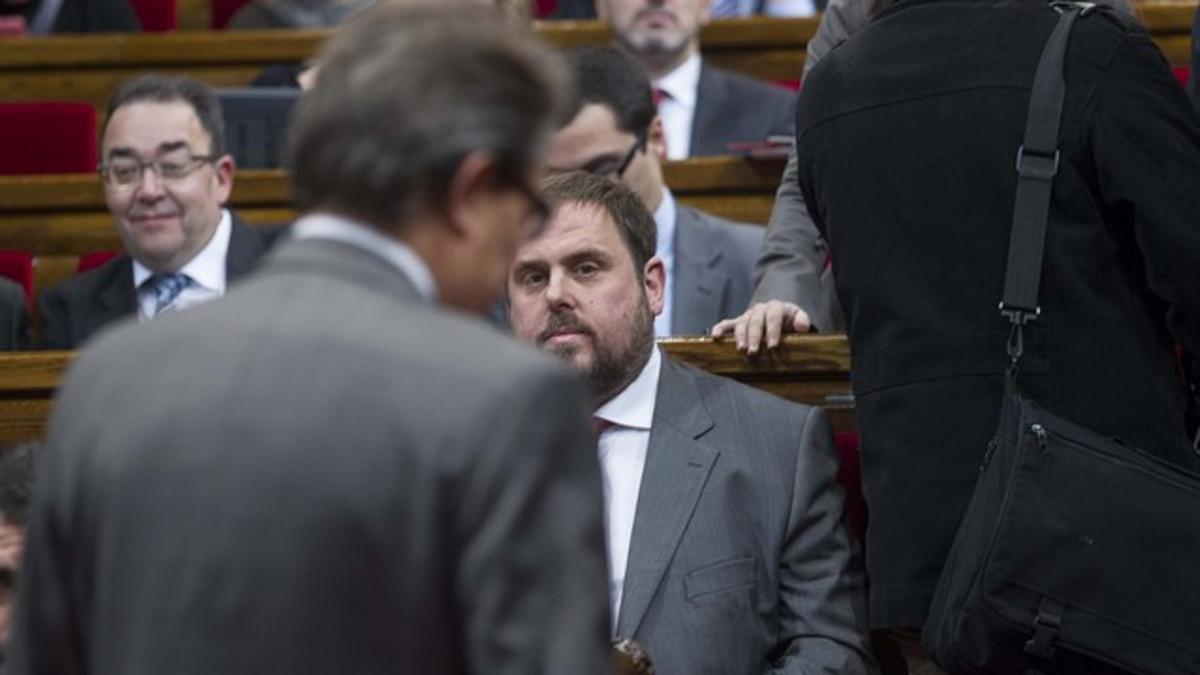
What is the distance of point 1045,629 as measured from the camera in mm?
2371

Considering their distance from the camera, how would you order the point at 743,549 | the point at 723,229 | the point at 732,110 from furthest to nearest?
the point at 732,110 → the point at 723,229 → the point at 743,549

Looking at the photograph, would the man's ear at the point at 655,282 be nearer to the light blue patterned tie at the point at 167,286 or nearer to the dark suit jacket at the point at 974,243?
the dark suit jacket at the point at 974,243

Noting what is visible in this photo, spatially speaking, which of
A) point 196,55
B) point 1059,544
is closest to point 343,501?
point 1059,544

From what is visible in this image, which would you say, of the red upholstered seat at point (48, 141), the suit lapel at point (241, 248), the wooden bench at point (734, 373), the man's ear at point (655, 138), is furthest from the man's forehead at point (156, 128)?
Answer: the wooden bench at point (734, 373)

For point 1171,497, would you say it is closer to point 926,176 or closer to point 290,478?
point 926,176

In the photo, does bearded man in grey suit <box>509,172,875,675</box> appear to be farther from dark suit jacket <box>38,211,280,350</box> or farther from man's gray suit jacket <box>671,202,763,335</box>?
dark suit jacket <box>38,211,280,350</box>

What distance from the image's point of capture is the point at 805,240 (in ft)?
10.3

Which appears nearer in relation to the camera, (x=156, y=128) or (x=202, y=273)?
(x=202, y=273)

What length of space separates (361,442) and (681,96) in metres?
3.83

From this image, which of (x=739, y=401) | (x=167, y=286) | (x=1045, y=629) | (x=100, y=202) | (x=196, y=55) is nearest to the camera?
(x=1045, y=629)

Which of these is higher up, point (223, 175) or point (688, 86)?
point (688, 86)

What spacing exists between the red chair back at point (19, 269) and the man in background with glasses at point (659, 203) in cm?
105

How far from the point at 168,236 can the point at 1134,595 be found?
236cm

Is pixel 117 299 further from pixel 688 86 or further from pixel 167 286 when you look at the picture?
pixel 688 86
